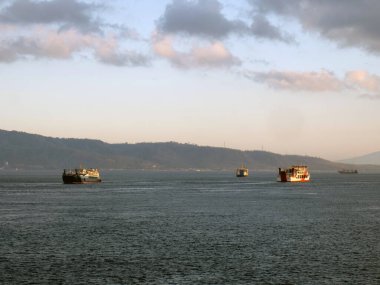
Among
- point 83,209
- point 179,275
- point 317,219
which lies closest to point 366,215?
point 317,219

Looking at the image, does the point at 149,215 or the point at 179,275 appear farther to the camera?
the point at 149,215

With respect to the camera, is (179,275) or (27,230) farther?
(27,230)

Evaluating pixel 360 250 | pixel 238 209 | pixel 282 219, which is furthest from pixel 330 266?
pixel 238 209

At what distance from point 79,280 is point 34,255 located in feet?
45.7

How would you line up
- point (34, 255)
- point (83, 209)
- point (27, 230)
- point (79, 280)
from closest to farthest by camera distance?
point (79, 280), point (34, 255), point (27, 230), point (83, 209)

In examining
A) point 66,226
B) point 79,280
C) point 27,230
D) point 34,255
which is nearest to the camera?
point 79,280

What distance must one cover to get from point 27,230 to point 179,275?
3851 centimetres

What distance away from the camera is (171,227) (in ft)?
289

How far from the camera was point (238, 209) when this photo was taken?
408 ft

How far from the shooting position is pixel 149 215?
108562 millimetres

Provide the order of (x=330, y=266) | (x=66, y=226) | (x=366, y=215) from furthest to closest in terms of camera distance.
→ (x=366, y=215), (x=66, y=226), (x=330, y=266)

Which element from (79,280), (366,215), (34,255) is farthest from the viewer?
(366,215)

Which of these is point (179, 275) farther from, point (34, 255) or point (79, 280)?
point (34, 255)

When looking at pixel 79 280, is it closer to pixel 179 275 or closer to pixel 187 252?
pixel 179 275
